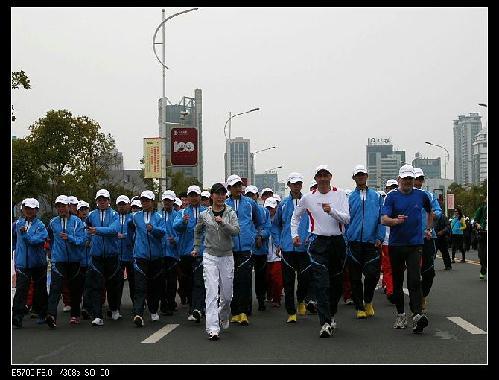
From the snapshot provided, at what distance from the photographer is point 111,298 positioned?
487 inches

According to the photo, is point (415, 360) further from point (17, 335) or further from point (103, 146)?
point (103, 146)

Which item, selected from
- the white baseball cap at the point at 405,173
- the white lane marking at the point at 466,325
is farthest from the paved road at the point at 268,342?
the white baseball cap at the point at 405,173

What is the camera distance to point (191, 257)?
12.9 meters

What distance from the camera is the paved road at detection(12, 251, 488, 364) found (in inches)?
331

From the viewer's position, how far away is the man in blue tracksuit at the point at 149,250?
1167 centimetres

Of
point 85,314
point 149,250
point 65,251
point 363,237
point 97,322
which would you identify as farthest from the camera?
point 85,314

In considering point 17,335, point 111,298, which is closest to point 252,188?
point 111,298

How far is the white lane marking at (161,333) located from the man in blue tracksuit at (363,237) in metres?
2.52

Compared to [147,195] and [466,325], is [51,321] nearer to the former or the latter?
[147,195]

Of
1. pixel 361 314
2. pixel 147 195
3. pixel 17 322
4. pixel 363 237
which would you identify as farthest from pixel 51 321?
pixel 363 237

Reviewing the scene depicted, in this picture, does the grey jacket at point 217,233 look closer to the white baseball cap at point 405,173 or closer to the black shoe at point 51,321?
the white baseball cap at point 405,173

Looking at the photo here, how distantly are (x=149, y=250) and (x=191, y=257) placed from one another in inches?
47.0

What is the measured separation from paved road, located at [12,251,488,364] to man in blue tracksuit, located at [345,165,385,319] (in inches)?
20.9

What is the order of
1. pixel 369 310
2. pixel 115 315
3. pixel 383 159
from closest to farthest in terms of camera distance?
pixel 369 310 → pixel 115 315 → pixel 383 159
